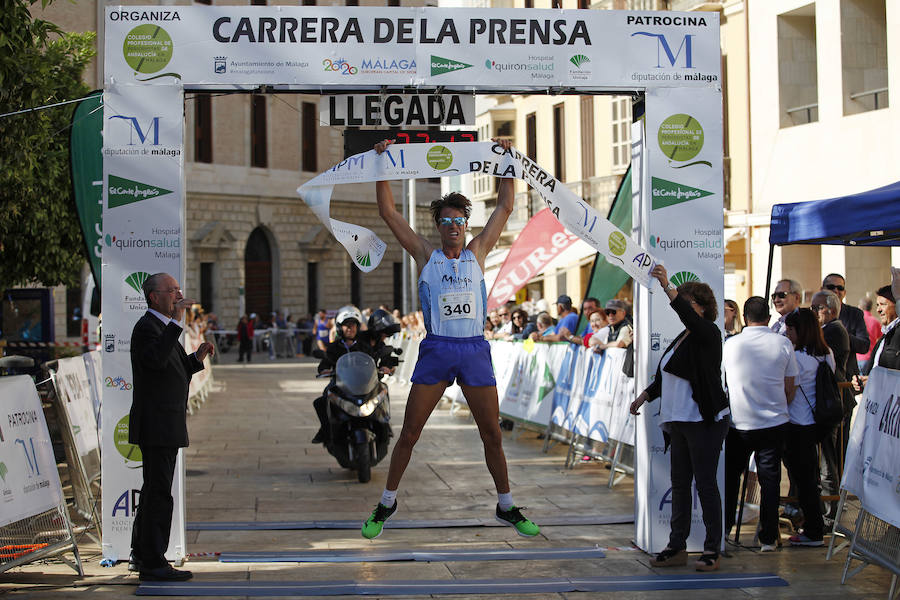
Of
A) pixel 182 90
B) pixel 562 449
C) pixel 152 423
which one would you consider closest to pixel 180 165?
pixel 182 90

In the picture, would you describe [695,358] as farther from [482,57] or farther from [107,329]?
[107,329]

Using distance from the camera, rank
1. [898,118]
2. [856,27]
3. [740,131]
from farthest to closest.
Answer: [740,131]
[856,27]
[898,118]

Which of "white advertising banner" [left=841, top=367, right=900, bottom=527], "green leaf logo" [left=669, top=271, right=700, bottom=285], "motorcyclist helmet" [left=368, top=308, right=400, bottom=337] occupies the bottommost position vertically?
"white advertising banner" [left=841, top=367, right=900, bottom=527]

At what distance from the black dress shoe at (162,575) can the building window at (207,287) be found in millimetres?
40909

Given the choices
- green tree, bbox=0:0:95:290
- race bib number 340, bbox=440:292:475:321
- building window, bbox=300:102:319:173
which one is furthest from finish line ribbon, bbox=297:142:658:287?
building window, bbox=300:102:319:173

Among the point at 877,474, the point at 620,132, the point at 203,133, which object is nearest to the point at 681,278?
the point at 877,474

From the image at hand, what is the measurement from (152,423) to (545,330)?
356 inches

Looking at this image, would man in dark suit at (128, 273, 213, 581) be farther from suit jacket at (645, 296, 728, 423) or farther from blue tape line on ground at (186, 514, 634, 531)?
suit jacket at (645, 296, 728, 423)

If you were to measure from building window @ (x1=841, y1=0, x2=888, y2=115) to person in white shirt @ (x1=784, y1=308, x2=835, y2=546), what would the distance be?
1167cm

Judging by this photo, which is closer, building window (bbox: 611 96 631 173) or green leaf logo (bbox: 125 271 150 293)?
green leaf logo (bbox: 125 271 150 293)

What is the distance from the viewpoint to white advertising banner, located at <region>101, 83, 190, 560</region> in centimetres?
789

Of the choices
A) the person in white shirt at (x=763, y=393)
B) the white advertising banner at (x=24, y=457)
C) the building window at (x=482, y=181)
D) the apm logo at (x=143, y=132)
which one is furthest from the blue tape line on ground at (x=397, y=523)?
the building window at (x=482, y=181)

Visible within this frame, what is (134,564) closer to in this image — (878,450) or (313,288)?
(878,450)

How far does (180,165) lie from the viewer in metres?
7.95
